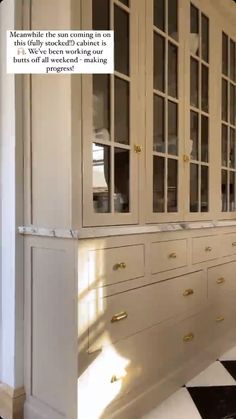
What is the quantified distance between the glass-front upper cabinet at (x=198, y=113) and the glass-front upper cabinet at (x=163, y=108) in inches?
5.3

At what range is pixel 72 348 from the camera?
121cm

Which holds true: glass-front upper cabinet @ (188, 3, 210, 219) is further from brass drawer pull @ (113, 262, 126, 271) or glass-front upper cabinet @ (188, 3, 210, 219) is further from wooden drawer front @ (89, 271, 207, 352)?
brass drawer pull @ (113, 262, 126, 271)

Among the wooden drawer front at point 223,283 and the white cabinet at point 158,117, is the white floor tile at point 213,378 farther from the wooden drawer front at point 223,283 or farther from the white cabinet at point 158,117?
the white cabinet at point 158,117

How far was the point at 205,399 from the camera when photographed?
1.61m

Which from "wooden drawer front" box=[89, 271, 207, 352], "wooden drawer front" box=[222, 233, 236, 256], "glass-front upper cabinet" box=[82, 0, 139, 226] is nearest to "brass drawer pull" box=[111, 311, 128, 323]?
"wooden drawer front" box=[89, 271, 207, 352]

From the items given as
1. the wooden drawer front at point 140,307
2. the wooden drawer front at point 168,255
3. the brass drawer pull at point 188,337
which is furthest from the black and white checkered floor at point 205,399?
the wooden drawer front at point 168,255

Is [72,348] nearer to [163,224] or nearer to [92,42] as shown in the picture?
[163,224]

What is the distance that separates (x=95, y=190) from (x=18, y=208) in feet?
1.24

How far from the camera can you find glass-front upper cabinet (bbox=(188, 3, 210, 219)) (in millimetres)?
1864

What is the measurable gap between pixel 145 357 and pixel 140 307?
0.24 metres

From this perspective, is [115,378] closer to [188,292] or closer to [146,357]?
[146,357]

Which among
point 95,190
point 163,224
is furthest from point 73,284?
point 163,224

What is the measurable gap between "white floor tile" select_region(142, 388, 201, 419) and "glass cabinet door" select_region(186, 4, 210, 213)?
3.07 feet

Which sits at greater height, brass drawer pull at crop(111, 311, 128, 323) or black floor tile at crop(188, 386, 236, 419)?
brass drawer pull at crop(111, 311, 128, 323)
